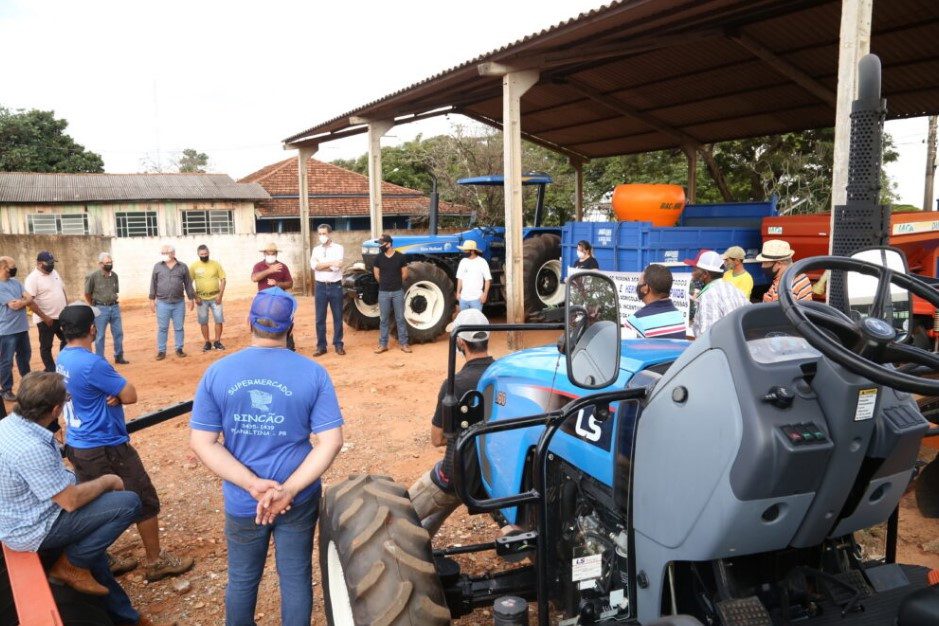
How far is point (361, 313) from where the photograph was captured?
11.4 metres

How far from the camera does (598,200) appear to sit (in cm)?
2425

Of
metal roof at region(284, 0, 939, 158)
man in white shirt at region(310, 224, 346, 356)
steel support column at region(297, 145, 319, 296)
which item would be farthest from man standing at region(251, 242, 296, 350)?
steel support column at region(297, 145, 319, 296)

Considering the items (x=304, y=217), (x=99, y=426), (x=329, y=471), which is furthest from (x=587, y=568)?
(x=304, y=217)

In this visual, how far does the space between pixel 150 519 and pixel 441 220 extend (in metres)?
23.1

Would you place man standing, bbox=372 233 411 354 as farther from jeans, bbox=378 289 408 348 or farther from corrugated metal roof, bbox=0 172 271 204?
corrugated metal roof, bbox=0 172 271 204

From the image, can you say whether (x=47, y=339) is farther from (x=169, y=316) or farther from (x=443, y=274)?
(x=443, y=274)

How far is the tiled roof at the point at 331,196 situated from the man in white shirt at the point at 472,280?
1506 centimetres

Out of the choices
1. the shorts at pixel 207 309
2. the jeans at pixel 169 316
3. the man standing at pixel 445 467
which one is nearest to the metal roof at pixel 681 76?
the shorts at pixel 207 309

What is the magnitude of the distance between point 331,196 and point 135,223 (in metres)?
7.92

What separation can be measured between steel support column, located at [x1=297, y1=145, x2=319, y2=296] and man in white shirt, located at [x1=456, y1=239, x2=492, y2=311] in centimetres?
751

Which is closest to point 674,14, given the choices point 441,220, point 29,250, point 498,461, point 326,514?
point 498,461

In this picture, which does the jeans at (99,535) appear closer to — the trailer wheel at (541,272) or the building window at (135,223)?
the trailer wheel at (541,272)

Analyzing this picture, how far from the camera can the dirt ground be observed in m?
3.88

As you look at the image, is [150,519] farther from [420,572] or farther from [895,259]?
[895,259]
